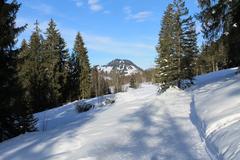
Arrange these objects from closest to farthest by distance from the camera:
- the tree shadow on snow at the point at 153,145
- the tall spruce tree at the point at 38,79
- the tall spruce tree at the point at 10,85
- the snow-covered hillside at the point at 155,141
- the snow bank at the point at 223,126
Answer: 1. the snow bank at the point at 223,126
2. the snow-covered hillside at the point at 155,141
3. the tree shadow on snow at the point at 153,145
4. the tall spruce tree at the point at 10,85
5. the tall spruce tree at the point at 38,79

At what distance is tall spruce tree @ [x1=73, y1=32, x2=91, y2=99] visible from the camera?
6259 cm

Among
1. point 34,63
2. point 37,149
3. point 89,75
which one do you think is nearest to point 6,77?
point 37,149

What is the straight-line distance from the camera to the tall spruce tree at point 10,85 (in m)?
17.3

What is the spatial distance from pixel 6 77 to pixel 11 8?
10.8ft

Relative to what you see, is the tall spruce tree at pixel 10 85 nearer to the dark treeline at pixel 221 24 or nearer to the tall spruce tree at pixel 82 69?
the dark treeline at pixel 221 24

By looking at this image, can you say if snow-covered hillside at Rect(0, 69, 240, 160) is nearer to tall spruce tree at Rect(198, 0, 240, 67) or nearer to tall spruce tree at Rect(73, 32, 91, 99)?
tall spruce tree at Rect(198, 0, 240, 67)

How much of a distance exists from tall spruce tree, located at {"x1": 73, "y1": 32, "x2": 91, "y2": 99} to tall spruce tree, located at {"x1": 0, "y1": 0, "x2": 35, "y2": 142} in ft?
144

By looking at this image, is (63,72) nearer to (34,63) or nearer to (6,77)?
(34,63)

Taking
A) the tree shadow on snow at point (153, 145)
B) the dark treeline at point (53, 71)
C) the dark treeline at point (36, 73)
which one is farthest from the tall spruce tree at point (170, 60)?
the dark treeline at point (53, 71)

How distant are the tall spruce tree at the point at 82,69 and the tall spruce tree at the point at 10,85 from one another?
144 feet

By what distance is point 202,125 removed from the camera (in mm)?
12352

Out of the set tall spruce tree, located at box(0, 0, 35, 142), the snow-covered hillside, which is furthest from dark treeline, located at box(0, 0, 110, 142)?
the snow-covered hillside

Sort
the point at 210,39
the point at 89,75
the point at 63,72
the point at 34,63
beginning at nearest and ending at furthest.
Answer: the point at 210,39, the point at 34,63, the point at 63,72, the point at 89,75

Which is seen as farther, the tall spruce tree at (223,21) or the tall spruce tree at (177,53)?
the tall spruce tree at (177,53)
